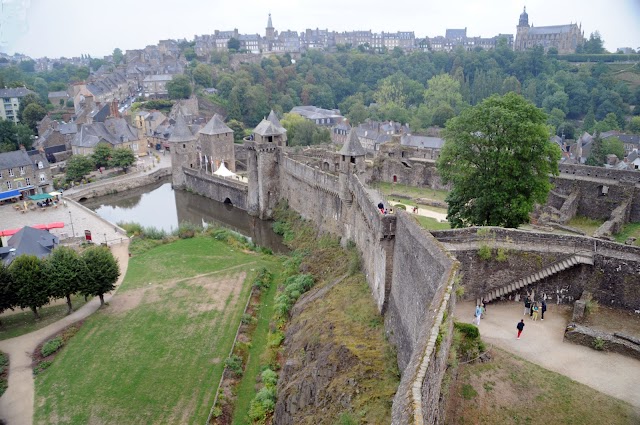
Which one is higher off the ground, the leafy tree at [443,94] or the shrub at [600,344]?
the leafy tree at [443,94]

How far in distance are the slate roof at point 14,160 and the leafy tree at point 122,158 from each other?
33.5ft

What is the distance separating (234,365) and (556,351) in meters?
12.6

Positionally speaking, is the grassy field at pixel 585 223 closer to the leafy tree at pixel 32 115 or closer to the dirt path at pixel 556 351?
the dirt path at pixel 556 351

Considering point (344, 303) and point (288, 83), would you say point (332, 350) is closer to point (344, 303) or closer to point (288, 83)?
point (344, 303)

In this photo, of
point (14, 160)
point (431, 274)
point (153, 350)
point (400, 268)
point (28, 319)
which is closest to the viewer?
point (431, 274)

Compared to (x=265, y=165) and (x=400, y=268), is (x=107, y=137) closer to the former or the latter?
(x=265, y=165)

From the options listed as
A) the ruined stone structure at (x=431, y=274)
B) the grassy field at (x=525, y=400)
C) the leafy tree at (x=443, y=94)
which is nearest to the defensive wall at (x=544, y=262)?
the ruined stone structure at (x=431, y=274)

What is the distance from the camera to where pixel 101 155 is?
58.0 m

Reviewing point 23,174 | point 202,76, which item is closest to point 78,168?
point 23,174

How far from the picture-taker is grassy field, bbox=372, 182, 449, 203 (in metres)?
40.0

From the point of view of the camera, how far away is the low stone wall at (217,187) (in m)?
47.0

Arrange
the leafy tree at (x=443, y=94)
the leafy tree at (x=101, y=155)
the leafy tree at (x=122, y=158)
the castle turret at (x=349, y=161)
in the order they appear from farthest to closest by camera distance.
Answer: the leafy tree at (x=443, y=94) → the leafy tree at (x=122, y=158) → the leafy tree at (x=101, y=155) → the castle turret at (x=349, y=161)

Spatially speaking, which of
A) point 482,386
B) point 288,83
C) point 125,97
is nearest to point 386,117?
point 288,83

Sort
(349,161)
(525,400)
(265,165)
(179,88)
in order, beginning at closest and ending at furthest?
1. (525,400)
2. (349,161)
3. (265,165)
4. (179,88)
